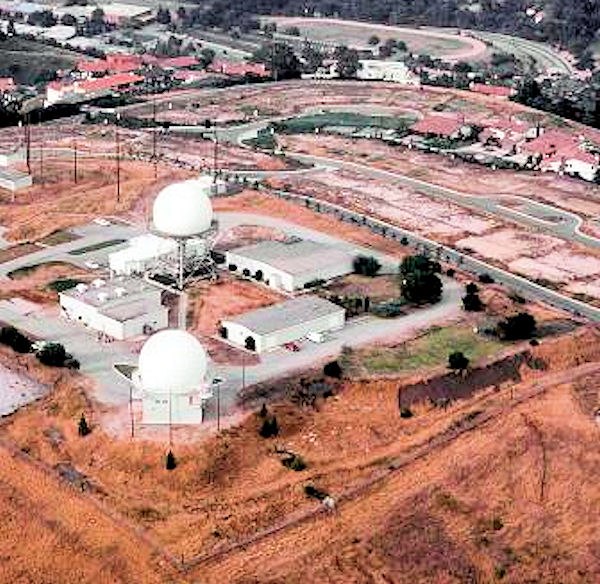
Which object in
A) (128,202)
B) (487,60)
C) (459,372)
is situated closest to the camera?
(459,372)

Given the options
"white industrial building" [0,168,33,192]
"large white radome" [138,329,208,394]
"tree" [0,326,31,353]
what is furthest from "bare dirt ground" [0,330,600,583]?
"white industrial building" [0,168,33,192]

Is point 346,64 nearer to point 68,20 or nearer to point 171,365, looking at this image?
point 68,20

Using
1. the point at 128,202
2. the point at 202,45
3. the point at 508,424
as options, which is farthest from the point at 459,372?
the point at 202,45

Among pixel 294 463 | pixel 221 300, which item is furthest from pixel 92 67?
pixel 294 463

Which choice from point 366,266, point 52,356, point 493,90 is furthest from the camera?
point 493,90

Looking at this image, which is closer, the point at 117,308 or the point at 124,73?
the point at 117,308

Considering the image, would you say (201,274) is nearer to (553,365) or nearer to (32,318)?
(32,318)

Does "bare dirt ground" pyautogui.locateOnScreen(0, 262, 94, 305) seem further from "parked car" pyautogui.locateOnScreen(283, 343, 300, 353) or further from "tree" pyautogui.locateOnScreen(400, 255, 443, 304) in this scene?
"tree" pyautogui.locateOnScreen(400, 255, 443, 304)

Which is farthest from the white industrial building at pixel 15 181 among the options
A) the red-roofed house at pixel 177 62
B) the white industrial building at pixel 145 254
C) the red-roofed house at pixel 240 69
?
the red-roofed house at pixel 177 62
